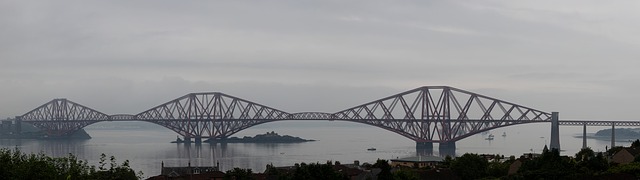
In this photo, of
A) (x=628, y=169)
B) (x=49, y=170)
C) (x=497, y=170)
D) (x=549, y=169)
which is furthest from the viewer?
(x=497, y=170)

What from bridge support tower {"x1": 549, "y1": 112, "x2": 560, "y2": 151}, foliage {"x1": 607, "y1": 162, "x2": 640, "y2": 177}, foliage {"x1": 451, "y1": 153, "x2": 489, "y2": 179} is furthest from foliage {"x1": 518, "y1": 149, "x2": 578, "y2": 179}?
bridge support tower {"x1": 549, "y1": 112, "x2": 560, "y2": 151}

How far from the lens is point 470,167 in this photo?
44.9 m

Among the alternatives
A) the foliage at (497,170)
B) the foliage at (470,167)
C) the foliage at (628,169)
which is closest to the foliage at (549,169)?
the foliage at (628,169)

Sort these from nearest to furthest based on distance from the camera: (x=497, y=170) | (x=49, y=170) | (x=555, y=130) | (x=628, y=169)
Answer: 1. (x=49, y=170)
2. (x=628, y=169)
3. (x=497, y=170)
4. (x=555, y=130)

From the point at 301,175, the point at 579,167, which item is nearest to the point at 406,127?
the point at 579,167

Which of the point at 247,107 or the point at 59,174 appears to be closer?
the point at 59,174

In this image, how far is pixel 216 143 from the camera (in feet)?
468

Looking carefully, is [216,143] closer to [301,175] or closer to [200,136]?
[200,136]

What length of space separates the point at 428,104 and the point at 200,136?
141 feet

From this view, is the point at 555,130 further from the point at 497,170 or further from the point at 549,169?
the point at 549,169

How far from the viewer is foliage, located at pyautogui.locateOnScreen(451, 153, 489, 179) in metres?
44.3

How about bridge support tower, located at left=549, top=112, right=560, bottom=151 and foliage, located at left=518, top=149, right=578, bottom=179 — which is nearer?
foliage, located at left=518, top=149, right=578, bottom=179

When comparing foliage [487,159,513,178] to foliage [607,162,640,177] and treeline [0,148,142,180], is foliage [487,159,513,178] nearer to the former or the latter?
foliage [607,162,640,177]

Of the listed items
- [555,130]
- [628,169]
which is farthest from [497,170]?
[555,130]
